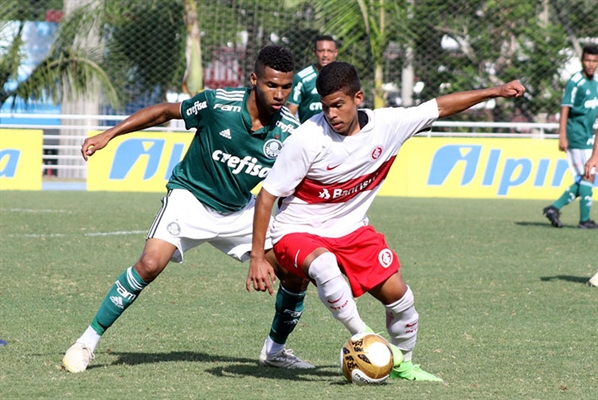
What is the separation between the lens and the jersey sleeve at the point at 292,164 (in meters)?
5.29

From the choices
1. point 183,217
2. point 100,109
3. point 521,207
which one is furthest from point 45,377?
point 100,109

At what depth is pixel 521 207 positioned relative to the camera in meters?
17.0

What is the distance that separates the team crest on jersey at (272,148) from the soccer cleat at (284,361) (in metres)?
1.12

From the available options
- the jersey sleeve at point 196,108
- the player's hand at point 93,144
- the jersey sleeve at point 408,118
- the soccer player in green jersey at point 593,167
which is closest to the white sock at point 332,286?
the jersey sleeve at point 408,118

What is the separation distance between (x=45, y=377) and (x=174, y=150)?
13.4m

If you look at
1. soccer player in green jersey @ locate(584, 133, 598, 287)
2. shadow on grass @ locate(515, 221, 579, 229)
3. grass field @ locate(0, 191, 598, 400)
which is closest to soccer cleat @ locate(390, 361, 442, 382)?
grass field @ locate(0, 191, 598, 400)

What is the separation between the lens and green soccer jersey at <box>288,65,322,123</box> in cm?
1106

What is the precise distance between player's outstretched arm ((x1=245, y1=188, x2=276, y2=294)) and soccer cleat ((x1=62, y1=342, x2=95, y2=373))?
999mm

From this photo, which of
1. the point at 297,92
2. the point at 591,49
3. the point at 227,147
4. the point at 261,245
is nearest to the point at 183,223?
the point at 227,147

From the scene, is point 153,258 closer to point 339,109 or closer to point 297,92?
point 339,109

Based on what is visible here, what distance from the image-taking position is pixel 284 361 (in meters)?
5.91

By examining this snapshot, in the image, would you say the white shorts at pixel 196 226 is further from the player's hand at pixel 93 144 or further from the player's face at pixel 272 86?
the player's face at pixel 272 86

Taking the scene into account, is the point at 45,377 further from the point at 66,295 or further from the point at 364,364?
the point at 66,295

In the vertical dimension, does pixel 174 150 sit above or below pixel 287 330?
below
